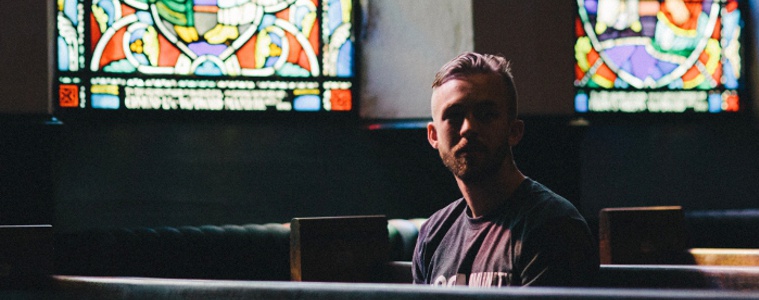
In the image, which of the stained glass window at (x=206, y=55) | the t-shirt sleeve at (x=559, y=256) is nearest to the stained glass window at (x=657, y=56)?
the stained glass window at (x=206, y=55)

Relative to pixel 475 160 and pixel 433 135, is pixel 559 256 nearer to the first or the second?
pixel 475 160

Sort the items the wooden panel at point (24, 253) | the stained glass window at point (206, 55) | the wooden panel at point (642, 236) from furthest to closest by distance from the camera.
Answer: the stained glass window at point (206, 55) < the wooden panel at point (642, 236) < the wooden panel at point (24, 253)

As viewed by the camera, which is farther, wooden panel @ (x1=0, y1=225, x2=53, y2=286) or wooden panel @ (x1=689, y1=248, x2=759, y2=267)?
wooden panel @ (x1=689, y1=248, x2=759, y2=267)

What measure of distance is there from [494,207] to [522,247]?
0.17 m

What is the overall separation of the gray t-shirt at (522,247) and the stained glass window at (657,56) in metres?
2.77

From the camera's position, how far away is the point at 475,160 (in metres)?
1.68

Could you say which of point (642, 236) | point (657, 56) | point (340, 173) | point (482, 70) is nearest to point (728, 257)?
point (642, 236)

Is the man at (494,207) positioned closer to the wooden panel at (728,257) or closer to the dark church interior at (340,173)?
the dark church interior at (340,173)

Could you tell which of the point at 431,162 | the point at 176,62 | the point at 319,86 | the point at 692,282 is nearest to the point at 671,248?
the point at 692,282

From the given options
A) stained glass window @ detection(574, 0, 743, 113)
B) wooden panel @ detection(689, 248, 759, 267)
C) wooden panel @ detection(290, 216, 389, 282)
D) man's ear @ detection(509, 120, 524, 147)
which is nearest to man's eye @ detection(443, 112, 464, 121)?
man's ear @ detection(509, 120, 524, 147)

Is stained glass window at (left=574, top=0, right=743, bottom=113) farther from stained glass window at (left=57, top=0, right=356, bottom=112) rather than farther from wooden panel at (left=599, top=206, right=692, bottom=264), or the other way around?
A: wooden panel at (left=599, top=206, right=692, bottom=264)

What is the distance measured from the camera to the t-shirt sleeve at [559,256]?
1500 mm

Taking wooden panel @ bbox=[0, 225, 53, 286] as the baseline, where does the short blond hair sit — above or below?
above

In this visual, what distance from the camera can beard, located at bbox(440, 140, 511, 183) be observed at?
1.67 m
